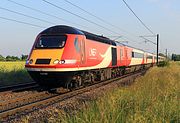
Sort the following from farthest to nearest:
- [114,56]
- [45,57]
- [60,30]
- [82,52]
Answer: [114,56], [82,52], [60,30], [45,57]

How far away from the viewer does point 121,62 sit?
27.3 meters

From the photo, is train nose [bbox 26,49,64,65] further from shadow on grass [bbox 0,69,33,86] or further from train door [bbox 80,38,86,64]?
shadow on grass [bbox 0,69,33,86]

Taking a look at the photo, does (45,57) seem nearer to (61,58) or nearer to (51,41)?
(61,58)

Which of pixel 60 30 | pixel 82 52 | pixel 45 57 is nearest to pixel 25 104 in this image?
pixel 45 57

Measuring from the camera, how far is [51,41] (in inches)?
577

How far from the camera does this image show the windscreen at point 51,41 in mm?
14491

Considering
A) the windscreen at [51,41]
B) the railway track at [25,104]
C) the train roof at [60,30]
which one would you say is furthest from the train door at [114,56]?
the windscreen at [51,41]

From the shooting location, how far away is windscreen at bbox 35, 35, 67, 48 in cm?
1449

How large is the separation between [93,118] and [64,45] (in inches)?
354

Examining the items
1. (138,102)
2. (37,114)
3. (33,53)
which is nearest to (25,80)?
(33,53)

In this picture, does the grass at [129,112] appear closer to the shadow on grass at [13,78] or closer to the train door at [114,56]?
the shadow on grass at [13,78]

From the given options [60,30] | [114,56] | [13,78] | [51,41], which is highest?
[60,30]

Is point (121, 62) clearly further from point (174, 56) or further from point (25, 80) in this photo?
point (174, 56)

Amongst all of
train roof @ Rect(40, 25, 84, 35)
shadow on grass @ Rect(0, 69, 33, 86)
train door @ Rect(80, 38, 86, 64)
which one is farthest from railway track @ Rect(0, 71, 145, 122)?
shadow on grass @ Rect(0, 69, 33, 86)
